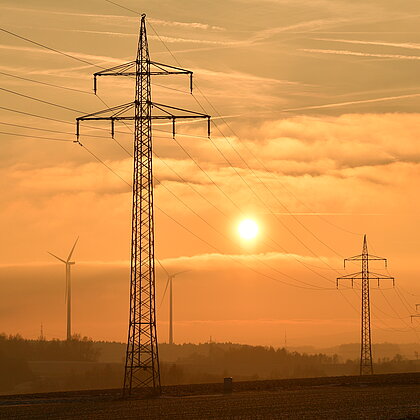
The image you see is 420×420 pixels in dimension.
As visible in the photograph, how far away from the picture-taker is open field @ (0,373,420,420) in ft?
228

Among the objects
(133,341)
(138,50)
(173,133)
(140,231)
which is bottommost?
(133,341)

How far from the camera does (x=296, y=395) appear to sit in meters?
94.4

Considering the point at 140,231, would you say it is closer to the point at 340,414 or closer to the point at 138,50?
the point at 138,50

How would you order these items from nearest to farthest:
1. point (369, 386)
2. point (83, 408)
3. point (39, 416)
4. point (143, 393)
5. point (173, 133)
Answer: point (39, 416) → point (83, 408) → point (173, 133) → point (143, 393) → point (369, 386)

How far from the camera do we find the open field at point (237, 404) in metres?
69.4

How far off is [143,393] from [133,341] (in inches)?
467

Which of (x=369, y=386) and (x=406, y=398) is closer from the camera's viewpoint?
(x=406, y=398)

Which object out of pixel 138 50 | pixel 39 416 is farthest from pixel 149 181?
pixel 39 416

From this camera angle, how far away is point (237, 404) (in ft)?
266

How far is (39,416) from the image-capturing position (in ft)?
224

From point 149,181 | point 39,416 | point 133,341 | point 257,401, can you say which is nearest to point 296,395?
point 257,401

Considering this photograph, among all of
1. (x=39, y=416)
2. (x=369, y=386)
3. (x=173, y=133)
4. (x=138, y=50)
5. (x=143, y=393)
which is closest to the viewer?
(x=39, y=416)

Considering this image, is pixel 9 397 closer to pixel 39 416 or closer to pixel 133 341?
pixel 133 341

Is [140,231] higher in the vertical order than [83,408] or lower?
higher
